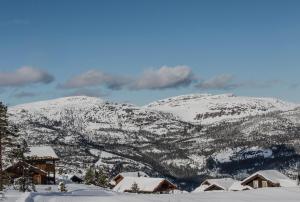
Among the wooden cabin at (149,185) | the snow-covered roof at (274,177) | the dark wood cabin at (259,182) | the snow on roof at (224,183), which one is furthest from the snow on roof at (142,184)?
the snow-covered roof at (274,177)

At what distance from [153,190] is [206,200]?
76.2 meters

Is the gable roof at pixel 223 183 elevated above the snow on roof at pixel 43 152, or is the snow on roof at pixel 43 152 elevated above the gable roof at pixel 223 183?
the snow on roof at pixel 43 152

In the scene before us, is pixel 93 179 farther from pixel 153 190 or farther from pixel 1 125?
pixel 1 125

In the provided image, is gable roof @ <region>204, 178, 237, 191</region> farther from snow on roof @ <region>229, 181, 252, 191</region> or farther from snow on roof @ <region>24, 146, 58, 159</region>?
snow on roof @ <region>24, 146, 58, 159</region>

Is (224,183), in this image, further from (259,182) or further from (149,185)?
(149,185)

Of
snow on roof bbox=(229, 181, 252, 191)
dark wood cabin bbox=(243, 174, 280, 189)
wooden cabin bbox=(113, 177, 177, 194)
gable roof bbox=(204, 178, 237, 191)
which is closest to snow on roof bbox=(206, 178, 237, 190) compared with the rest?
gable roof bbox=(204, 178, 237, 191)

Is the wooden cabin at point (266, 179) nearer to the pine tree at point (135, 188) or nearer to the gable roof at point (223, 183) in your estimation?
the gable roof at point (223, 183)

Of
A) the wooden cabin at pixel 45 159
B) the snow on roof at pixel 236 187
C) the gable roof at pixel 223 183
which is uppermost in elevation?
the wooden cabin at pixel 45 159

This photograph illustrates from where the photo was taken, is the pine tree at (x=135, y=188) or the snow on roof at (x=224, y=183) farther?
the snow on roof at (x=224, y=183)

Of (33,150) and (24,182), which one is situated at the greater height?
(33,150)

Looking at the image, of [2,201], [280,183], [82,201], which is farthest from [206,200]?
[280,183]

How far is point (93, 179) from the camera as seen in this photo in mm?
121625

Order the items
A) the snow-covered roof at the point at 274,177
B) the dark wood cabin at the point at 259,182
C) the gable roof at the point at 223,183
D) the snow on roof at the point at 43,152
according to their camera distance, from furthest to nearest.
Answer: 1. the gable roof at the point at 223,183
2. the dark wood cabin at the point at 259,182
3. the snow-covered roof at the point at 274,177
4. the snow on roof at the point at 43,152

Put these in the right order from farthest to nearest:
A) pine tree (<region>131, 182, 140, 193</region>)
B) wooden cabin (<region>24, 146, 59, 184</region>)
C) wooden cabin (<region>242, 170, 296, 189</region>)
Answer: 1. pine tree (<region>131, 182, 140, 193</region>)
2. wooden cabin (<region>242, 170, 296, 189</region>)
3. wooden cabin (<region>24, 146, 59, 184</region>)
